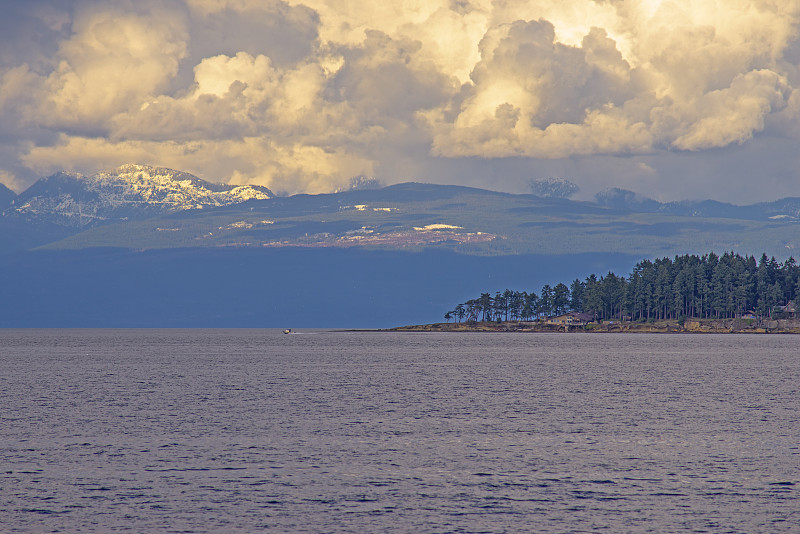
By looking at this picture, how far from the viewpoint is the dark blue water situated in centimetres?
4950

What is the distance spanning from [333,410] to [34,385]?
185 ft

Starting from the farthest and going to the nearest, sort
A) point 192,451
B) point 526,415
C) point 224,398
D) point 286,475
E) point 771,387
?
point 771,387
point 224,398
point 526,415
point 192,451
point 286,475

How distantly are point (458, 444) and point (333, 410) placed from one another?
2769 centimetres

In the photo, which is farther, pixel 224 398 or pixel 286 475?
pixel 224 398

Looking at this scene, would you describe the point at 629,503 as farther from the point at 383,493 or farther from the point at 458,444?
the point at 458,444

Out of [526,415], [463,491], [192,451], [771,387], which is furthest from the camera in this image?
[771,387]

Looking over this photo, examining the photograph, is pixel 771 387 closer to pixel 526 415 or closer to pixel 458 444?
pixel 526 415

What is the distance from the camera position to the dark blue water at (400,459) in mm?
49500

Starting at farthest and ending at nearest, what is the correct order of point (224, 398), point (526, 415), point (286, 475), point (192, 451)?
1. point (224, 398)
2. point (526, 415)
3. point (192, 451)
4. point (286, 475)

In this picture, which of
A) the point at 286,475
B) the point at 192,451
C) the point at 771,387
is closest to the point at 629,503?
the point at 286,475

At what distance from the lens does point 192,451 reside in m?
69.6

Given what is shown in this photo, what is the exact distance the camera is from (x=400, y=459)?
66.2 m

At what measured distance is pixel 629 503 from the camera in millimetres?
52344

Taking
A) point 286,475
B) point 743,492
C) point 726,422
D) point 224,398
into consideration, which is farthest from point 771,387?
point 286,475
